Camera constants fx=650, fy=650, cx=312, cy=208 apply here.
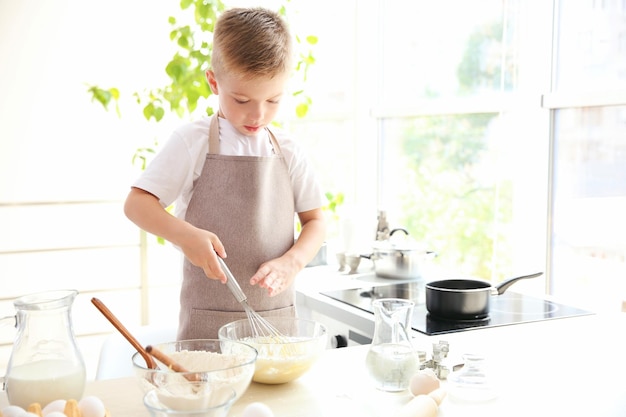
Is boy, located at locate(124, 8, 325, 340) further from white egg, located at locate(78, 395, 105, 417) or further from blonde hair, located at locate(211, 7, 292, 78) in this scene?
white egg, located at locate(78, 395, 105, 417)

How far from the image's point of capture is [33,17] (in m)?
2.66

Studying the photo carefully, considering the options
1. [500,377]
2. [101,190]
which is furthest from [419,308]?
[101,190]

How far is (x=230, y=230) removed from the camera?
1458 millimetres

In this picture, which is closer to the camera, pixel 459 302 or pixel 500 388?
pixel 500 388

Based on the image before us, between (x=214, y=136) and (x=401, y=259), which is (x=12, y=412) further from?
(x=401, y=259)

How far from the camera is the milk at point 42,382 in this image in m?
0.88

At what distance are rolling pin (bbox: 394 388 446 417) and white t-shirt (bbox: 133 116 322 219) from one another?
2.30 feet

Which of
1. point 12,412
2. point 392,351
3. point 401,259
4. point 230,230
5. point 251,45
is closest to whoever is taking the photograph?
point 12,412

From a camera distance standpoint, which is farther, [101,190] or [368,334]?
[101,190]

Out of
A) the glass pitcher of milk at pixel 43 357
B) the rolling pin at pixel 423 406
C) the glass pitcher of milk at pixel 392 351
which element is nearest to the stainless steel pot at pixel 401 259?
the glass pitcher of milk at pixel 392 351

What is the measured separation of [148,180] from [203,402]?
70 centimetres

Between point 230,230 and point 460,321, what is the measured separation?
0.59m

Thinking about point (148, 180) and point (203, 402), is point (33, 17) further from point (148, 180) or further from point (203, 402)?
point (203, 402)

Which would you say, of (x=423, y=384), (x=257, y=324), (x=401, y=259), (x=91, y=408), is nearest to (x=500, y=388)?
(x=423, y=384)
